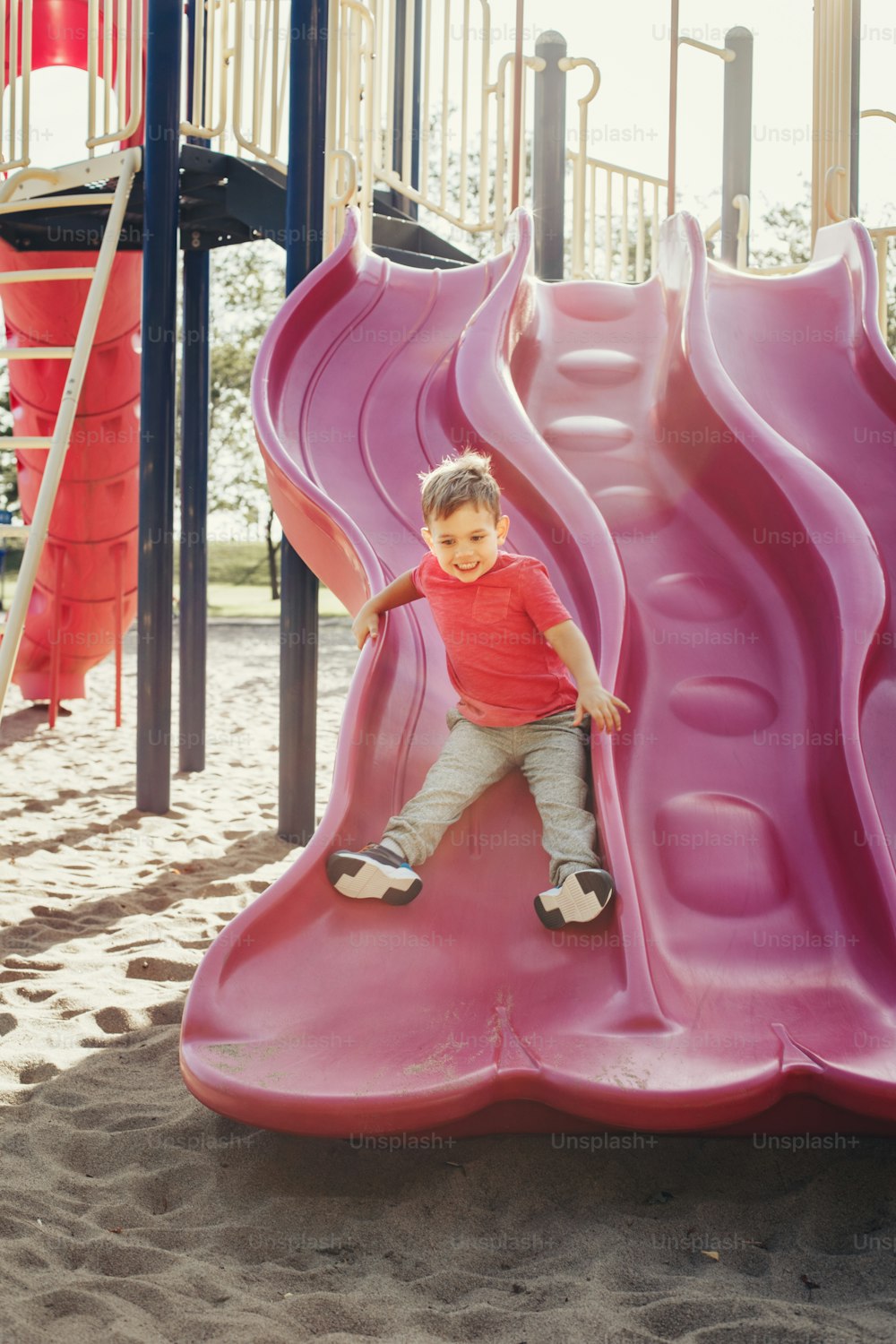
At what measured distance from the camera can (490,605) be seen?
9.29ft

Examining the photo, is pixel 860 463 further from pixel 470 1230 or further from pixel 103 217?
pixel 103 217

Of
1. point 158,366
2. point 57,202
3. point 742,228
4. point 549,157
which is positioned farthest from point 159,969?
point 549,157

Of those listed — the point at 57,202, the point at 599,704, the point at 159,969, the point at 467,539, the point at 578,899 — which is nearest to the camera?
the point at 578,899

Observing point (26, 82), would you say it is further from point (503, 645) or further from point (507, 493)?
point (503, 645)

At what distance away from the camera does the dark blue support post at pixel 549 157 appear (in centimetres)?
635

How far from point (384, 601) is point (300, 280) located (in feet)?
8.08

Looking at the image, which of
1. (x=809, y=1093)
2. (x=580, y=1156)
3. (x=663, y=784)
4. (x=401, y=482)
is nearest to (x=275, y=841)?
(x=401, y=482)

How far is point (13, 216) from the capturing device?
21.2ft

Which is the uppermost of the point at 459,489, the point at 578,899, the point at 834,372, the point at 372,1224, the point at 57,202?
the point at 57,202

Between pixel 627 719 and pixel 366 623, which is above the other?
pixel 366 623

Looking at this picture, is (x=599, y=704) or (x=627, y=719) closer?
(x=599, y=704)

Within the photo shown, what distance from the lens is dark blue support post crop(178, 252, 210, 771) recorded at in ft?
21.4

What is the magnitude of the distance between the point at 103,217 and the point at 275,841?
363cm

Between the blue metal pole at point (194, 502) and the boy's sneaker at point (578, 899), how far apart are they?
4349 millimetres
